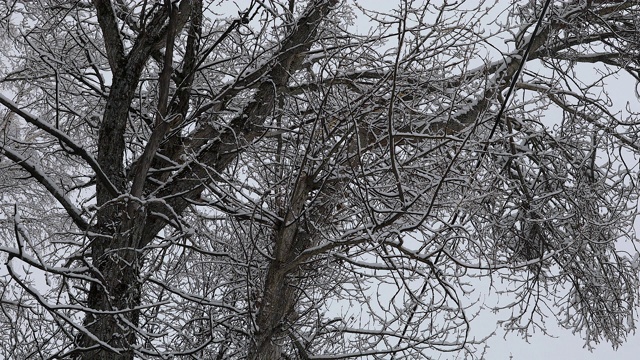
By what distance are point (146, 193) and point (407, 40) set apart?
2.36 meters

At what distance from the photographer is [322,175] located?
213 inches

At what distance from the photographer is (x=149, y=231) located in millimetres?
5992

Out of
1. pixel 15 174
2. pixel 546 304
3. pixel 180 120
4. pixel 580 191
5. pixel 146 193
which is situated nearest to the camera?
pixel 180 120

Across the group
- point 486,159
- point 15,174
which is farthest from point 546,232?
point 15,174

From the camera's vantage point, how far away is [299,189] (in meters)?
5.32

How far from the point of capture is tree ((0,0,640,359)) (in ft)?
16.3

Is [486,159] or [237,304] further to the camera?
[237,304]

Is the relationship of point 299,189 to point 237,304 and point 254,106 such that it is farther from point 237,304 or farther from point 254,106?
point 237,304

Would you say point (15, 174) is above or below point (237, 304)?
above

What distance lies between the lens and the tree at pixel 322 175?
4.96 meters

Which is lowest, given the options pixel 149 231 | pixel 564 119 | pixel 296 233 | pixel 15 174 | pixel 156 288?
pixel 296 233

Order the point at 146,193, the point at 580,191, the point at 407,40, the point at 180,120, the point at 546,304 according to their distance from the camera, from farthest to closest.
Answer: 1. the point at 546,304
2. the point at 580,191
3. the point at 146,193
4. the point at 180,120
5. the point at 407,40

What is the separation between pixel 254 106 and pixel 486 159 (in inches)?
71.9

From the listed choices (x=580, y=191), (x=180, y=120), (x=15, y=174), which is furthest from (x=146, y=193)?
(x=15, y=174)
